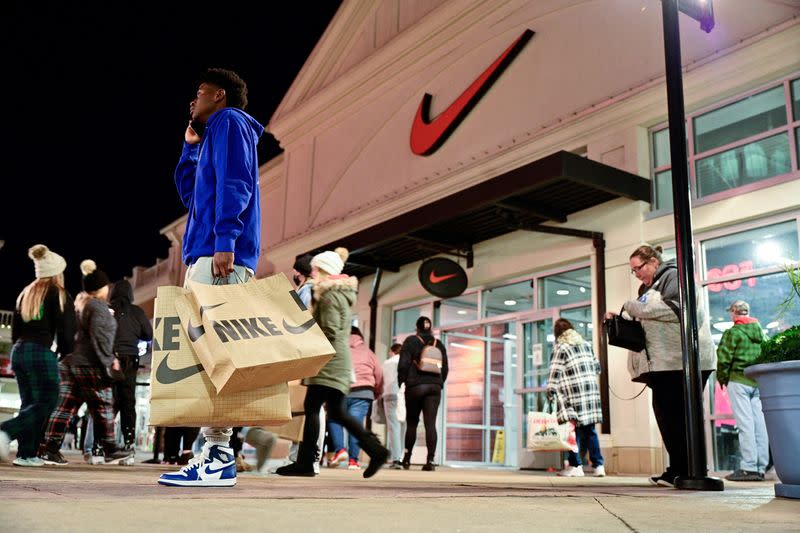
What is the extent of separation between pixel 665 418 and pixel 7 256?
38.5 metres

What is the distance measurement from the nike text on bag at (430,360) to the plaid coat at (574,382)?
1325mm

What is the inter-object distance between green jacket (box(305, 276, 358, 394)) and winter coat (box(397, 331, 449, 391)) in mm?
3807

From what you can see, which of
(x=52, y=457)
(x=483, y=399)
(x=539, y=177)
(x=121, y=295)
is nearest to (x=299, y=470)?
(x=52, y=457)

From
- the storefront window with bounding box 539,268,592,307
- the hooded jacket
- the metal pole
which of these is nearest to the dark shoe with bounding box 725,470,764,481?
the metal pole

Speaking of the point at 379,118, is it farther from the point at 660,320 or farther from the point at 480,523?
the point at 480,523

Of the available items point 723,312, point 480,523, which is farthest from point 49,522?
point 723,312

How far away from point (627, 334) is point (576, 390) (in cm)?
285

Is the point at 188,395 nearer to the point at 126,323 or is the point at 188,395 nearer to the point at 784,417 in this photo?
the point at 784,417

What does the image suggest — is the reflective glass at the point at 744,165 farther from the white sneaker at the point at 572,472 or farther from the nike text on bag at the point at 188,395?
the nike text on bag at the point at 188,395

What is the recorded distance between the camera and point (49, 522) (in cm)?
165

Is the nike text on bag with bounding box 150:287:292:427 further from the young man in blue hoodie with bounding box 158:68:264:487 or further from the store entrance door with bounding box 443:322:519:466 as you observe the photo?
the store entrance door with bounding box 443:322:519:466

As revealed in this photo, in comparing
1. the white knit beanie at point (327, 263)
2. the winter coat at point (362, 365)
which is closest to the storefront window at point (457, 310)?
the winter coat at point (362, 365)

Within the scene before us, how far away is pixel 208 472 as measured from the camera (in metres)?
3.21

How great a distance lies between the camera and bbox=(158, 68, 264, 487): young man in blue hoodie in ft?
10.5
